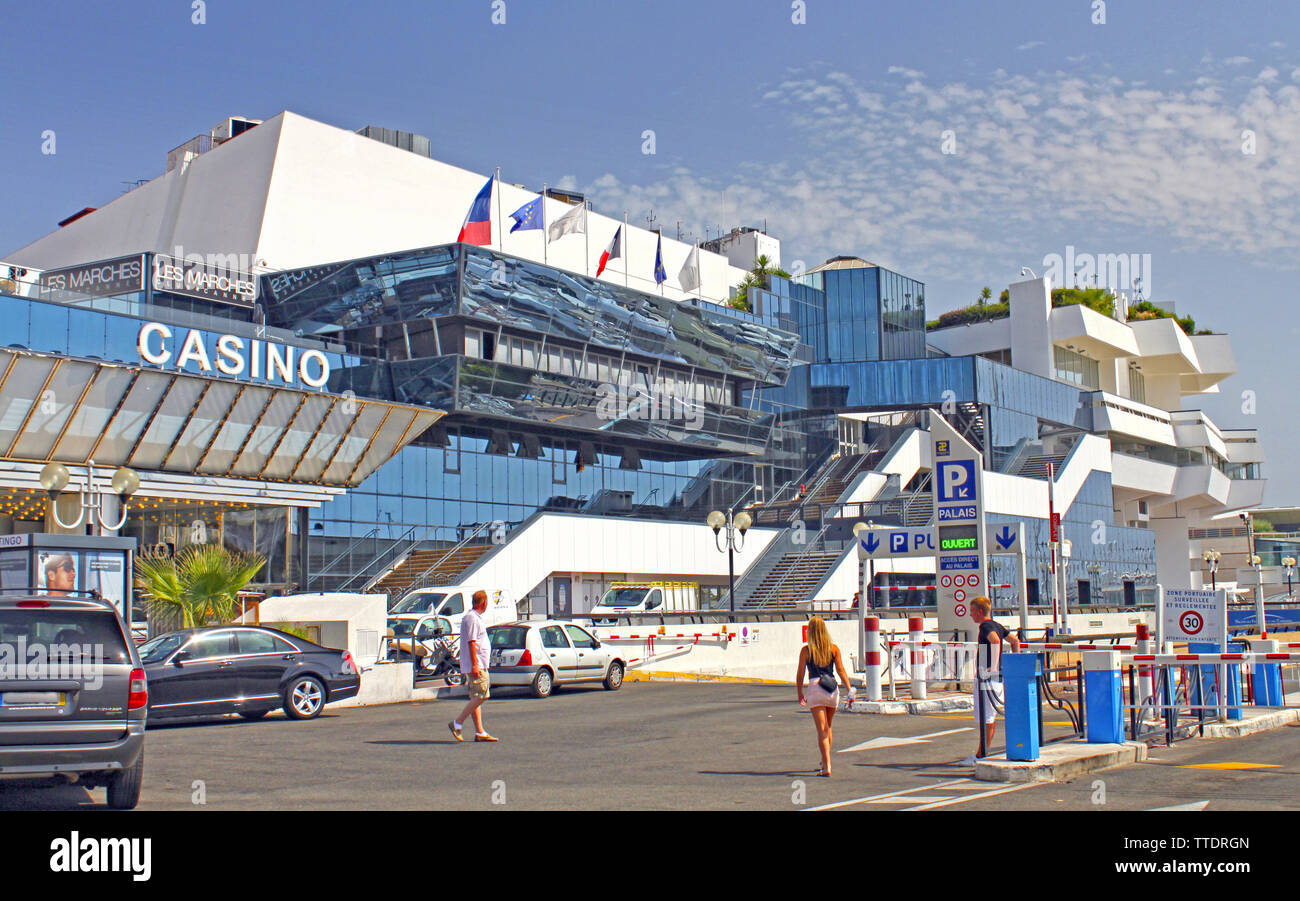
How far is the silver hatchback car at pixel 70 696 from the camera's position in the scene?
32.2 feet

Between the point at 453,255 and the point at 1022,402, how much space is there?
3660cm

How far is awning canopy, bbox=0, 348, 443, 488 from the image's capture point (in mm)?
30062

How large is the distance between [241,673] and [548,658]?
7074 mm

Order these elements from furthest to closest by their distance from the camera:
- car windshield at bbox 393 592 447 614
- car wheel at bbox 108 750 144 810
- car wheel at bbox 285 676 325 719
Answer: car windshield at bbox 393 592 447 614 → car wheel at bbox 285 676 325 719 → car wheel at bbox 108 750 144 810

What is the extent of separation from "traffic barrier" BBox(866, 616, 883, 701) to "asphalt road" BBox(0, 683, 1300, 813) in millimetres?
1080

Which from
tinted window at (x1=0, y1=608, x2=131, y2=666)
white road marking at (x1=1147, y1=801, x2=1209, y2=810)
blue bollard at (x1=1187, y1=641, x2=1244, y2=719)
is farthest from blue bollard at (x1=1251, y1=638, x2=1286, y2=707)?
tinted window at (x1=0, y1=608, x2=131, y2=666)

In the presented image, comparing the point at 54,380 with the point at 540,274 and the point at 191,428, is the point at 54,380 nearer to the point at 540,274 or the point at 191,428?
the point at 191,428

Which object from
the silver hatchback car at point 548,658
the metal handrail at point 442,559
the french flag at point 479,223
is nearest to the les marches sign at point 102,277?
the french flag at point 479,223

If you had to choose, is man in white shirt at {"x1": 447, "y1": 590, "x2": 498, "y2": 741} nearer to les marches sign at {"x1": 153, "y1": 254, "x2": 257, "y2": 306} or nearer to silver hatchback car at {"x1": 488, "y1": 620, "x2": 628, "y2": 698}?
silver hatchback car at {"x1": 488, "y1": 620, "x2": 628, "y2": 698}

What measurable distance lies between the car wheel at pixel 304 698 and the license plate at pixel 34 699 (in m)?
9.24

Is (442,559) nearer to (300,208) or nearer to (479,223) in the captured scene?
(479,223)

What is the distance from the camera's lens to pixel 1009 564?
61500 millimetres

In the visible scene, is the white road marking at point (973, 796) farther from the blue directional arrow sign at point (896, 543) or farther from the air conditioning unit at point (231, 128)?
the air conditioning unit at point (231, 128)
